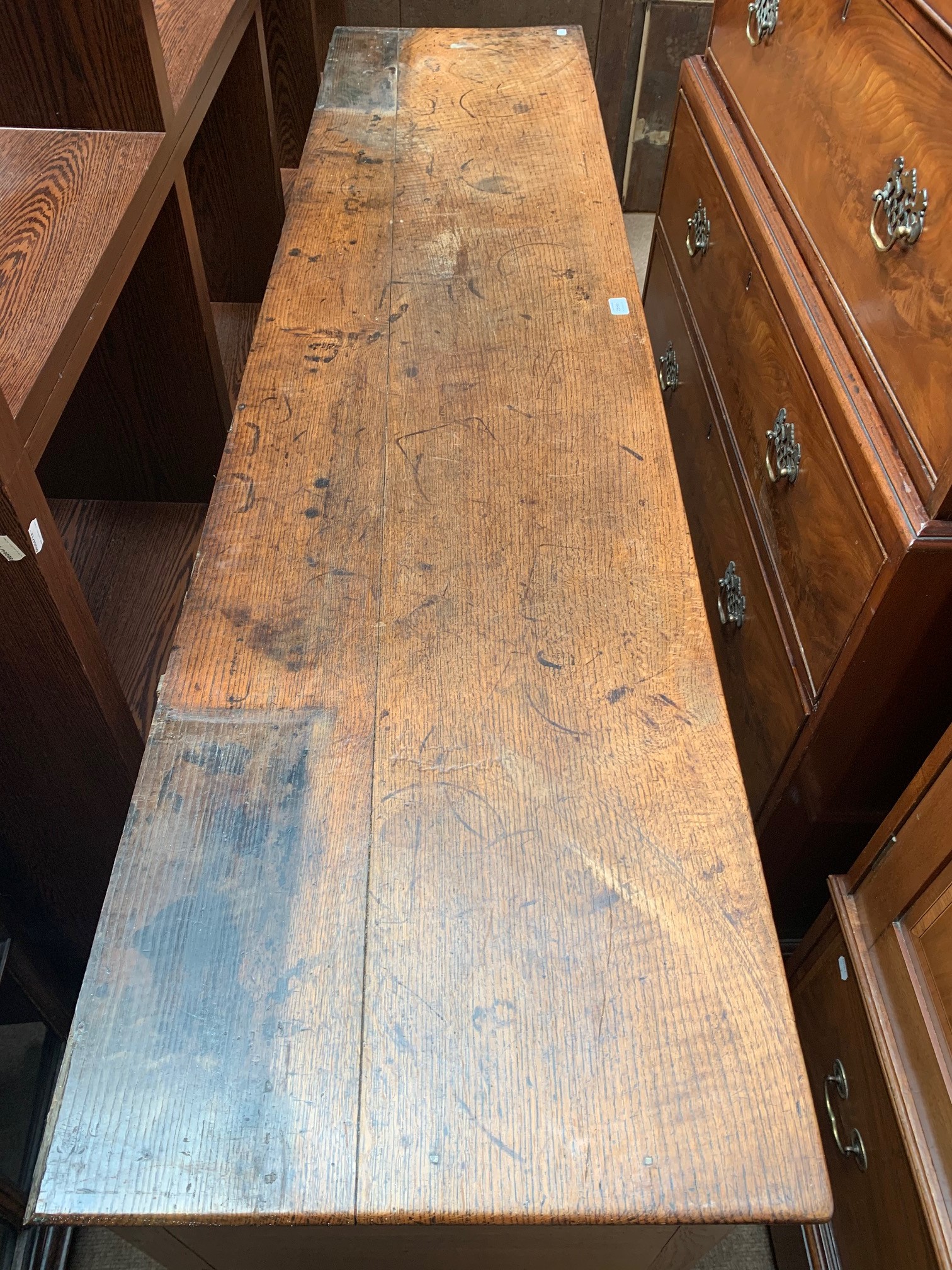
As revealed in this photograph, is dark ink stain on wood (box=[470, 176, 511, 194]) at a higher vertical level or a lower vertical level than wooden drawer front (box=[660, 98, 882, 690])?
higher

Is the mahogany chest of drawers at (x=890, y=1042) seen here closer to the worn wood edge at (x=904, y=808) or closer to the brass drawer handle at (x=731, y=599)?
the worn wood edge at (x=904, y=808)

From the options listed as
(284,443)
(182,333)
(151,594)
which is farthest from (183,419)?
(284,443)

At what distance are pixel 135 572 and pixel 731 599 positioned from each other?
869mm

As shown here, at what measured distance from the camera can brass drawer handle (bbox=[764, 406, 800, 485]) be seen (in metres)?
1.12

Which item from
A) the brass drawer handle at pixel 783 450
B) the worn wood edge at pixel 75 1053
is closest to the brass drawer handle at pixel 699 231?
the brass drawer handle at pixel 783 450

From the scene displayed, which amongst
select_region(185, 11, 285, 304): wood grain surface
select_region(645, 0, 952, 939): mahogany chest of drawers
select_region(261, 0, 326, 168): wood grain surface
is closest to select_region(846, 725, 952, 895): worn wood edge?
select_region(645, 0, 952, 939): mahogany chest of drawers

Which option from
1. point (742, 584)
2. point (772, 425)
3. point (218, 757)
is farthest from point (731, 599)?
point (218, 757)

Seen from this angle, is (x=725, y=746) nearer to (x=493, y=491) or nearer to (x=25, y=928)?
(x=493, y=491)

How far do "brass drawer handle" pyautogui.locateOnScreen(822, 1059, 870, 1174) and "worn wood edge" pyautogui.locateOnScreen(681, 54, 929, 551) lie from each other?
0.60 meters

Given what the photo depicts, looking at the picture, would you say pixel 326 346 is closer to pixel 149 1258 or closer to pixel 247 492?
pixel 247 492

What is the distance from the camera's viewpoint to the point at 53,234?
2.99ft

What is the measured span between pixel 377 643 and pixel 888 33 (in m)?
0.85

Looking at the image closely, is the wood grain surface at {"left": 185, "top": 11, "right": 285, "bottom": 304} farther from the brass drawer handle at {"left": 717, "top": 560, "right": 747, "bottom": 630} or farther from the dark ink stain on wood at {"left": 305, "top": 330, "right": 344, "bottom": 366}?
the brass drawer handle at {"left": 717, "top": 560, "right": 747, "bottom": 630}

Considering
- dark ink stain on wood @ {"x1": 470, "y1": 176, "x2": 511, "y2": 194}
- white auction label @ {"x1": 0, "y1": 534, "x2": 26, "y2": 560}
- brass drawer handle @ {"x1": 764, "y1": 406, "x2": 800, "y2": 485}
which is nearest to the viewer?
white auction label @ {"x1": 0, "y1": 534, "x2": 26, "y2": 560}
